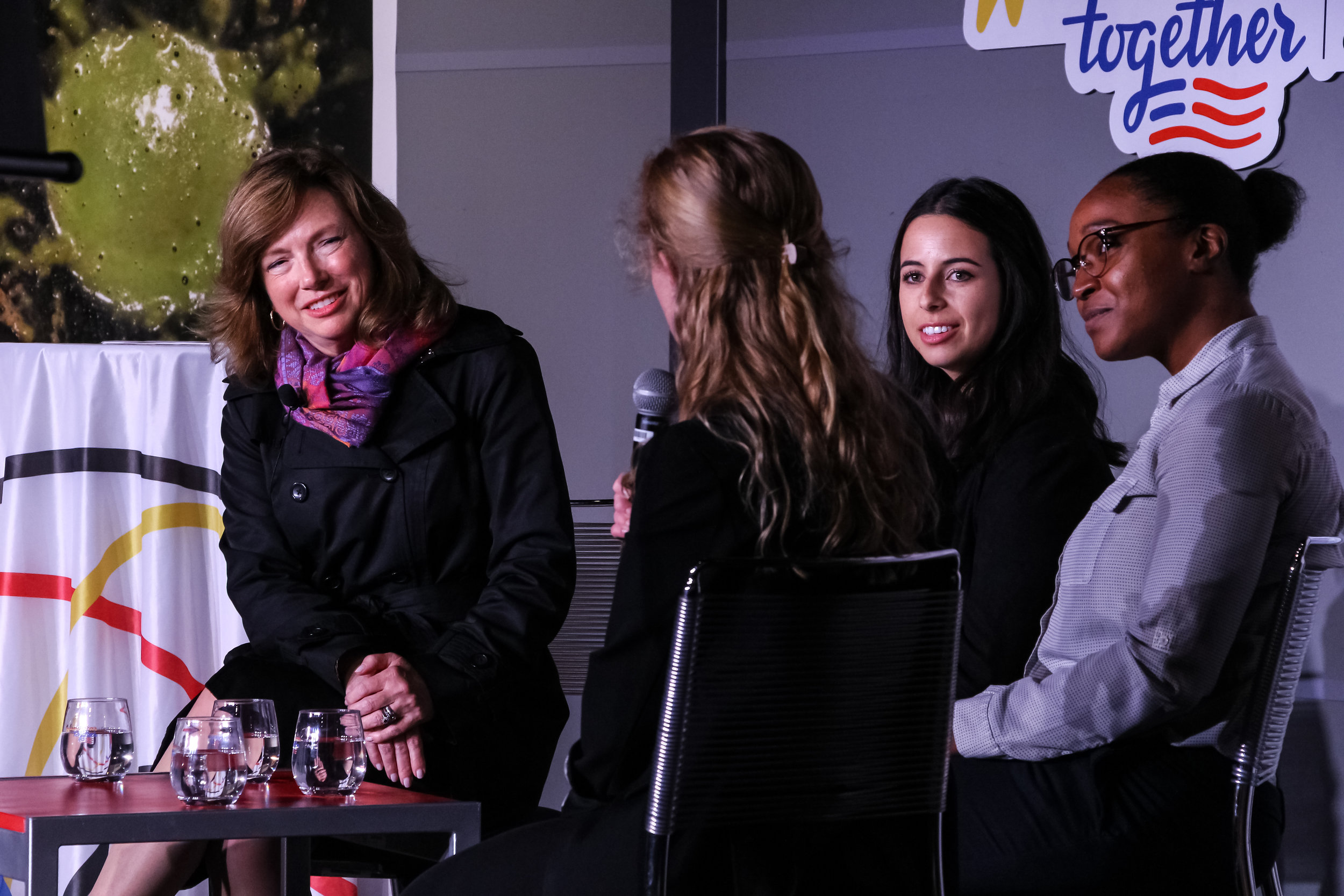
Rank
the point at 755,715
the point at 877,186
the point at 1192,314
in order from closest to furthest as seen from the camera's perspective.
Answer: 1. the point at 755,715
2. the point at 1192,314
3. the point at 877,186

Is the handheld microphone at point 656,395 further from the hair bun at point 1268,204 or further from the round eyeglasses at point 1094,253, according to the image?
the hair bun at point 1268,204

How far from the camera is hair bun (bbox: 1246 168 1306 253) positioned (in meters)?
2.05

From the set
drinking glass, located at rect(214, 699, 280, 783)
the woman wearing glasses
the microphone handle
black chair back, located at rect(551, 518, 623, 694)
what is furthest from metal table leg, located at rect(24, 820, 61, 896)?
black chair back, located at rect(551, 518, 623, 694)

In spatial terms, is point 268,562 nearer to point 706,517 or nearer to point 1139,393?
point 706,517

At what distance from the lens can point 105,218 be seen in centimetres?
378

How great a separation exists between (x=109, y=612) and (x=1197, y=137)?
2.57m

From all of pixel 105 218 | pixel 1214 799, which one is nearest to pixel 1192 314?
pixel 1214 799

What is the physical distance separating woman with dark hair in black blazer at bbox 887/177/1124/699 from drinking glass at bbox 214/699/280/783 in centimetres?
94

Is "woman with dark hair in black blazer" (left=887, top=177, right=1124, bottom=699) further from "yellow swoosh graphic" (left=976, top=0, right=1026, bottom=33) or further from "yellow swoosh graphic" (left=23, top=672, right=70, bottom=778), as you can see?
"yellow swoosh graphic" (left=23, top=672, right=70, bottom=778)

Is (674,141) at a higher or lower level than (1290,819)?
higher

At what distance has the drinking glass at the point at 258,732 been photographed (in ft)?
5.13

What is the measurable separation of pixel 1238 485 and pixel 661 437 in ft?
2.32

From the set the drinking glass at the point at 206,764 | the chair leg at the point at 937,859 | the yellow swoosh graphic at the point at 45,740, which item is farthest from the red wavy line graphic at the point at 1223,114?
the yellow swoosh graphic at the point at 45,740

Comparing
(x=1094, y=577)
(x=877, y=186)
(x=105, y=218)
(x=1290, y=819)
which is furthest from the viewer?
(x=105, y=218)
